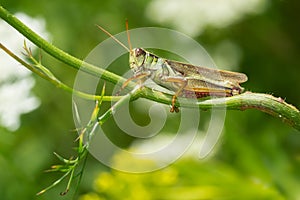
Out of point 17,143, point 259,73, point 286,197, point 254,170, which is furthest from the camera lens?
point 259,73

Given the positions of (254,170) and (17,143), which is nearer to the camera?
(254,170)

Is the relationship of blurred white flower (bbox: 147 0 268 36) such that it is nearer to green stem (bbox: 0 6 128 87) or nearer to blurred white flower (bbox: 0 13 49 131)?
blurred white flower (bbox: 0 13 49 131)

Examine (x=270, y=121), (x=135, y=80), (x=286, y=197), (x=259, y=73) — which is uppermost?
(x=259, y=73)

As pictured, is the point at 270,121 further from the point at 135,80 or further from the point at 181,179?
the point at 135,80

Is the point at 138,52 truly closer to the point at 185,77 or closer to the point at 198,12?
the point at 185,77

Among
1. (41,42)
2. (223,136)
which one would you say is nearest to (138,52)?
(41,42)

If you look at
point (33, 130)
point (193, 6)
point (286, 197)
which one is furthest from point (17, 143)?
point (286, 197)
